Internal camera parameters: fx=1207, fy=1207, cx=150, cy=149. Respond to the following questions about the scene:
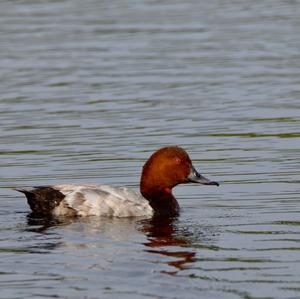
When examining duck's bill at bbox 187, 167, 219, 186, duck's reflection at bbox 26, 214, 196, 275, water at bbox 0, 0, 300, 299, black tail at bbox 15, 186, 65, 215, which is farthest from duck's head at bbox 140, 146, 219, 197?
black tail at bbox 15, 186, 65, 215

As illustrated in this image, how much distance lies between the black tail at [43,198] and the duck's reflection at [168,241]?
99 cm

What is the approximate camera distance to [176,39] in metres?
26.1

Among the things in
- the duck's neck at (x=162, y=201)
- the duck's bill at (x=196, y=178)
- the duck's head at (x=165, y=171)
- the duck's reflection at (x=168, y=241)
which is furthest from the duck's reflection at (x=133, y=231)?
the duck's bill at (x=196, y=178)

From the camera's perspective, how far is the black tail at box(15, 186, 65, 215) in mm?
13109

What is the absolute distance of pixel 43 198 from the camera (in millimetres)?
13109

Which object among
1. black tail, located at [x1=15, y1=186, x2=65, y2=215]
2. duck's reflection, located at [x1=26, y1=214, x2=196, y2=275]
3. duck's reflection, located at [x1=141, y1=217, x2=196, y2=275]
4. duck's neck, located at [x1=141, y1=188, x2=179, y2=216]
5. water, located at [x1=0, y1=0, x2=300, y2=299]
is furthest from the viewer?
duck's neck, located at [x1=141, y1=188, x2=179, y2=216]

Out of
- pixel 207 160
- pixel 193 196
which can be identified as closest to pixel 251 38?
pixel 207 160

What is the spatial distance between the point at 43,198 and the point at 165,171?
1523mm

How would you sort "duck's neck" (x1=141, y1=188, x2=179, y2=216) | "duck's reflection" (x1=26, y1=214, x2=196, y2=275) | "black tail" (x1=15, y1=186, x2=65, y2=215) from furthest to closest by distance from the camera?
"duck's neck" (x1=141, y1=188, x2=179, y2=216) → "black tail" (x1=15, y1=186, x2=65, y2=215) → "duck's reflection" (x1=26, y1=214, x2=196, y2=275)

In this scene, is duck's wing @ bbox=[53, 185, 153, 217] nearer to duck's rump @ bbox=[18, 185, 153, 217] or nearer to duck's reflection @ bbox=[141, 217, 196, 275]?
duck's rump @ bbox=[18, 185, 153, 217]

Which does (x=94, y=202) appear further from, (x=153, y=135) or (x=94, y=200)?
(x=153, y=135)

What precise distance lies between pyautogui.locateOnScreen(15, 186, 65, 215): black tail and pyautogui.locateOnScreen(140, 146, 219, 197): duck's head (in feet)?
3.72

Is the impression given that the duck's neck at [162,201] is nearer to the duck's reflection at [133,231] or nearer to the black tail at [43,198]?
the duck's reflection at [133,231]

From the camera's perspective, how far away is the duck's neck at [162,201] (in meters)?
13.4
